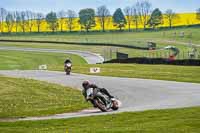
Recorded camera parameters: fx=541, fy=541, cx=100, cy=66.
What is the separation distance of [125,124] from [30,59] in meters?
62.7

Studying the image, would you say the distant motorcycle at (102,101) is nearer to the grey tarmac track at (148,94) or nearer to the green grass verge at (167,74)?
the grey tarmac track at (148,94)

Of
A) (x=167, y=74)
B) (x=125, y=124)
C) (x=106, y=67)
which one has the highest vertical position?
(x=125, y=124)

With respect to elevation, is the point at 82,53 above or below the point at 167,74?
below

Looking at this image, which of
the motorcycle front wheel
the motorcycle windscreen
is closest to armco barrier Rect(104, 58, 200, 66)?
the motorcycle front wheel

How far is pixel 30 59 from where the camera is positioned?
76.9 meters

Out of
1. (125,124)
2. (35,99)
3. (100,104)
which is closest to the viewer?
(125,124)

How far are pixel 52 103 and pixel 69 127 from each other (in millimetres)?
8095

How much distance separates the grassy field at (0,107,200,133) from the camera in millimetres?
13602

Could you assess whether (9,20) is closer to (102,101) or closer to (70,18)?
(70,18)

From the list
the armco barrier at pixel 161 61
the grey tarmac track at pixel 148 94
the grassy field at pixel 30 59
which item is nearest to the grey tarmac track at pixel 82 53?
the grassy field at pixel 30 59

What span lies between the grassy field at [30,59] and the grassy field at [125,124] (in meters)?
48.9

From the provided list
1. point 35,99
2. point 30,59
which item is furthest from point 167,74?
point 30,59

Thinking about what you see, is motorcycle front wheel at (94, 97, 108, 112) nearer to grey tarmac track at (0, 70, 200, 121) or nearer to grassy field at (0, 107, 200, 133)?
grey tarmac track at (0, 70, 200, 121)

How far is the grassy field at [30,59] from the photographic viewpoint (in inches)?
2719
